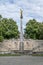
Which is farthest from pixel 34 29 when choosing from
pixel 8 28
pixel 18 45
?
pixel 18 45

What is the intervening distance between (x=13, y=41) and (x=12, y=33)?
38.0ft

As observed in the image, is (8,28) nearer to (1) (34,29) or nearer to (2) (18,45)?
(1) (34,29)

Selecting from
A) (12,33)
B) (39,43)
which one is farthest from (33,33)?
(39,43)

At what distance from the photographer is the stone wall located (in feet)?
230

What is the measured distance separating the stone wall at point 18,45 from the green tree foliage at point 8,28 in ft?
29.8

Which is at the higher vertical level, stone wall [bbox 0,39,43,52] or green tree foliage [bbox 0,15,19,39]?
green tree foliage [bbox 0,15,19,39]

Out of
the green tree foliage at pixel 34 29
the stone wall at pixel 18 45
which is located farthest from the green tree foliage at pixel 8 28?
the stone wall at pixel 18 45

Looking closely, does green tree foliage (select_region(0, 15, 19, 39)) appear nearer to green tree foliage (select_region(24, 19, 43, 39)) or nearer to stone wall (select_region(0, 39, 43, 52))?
green tree foliage (select_region(24, 19, 43, 39))

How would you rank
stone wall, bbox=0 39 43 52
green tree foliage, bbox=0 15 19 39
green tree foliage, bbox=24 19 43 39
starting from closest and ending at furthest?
stone wall, bbox=0 39 43 52, green tree foliage, bbox=0 15 19 39, green tree foliage, bbox=24 19 43 39

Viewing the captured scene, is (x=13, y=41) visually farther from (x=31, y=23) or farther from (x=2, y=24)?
(x=31, y=23)

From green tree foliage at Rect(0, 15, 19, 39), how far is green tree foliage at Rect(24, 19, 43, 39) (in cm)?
393

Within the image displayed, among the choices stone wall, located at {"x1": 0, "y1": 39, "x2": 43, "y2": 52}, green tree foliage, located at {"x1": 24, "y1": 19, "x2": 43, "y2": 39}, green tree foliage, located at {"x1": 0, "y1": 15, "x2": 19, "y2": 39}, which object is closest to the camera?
stone wall, located at {"x1": 0, "y1": 39, "x2": 43, "y2": 52}

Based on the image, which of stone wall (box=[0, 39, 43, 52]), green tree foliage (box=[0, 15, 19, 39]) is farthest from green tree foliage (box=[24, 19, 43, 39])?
stone wall (box=[0, 39, 43, 52])

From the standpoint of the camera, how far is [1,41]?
70.1 m
